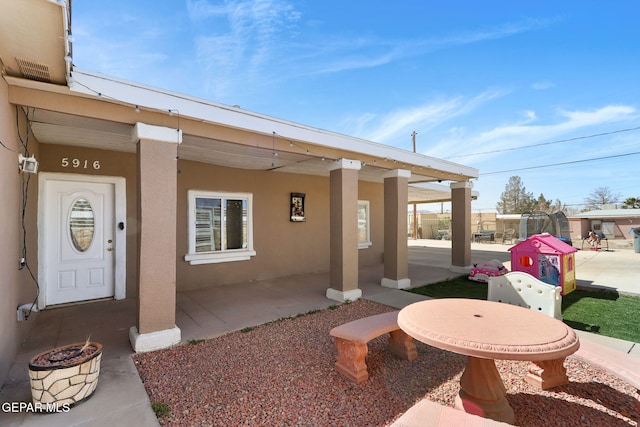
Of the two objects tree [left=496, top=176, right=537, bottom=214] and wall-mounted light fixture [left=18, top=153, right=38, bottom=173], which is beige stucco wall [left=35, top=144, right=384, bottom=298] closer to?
wall-mounted light fixture [left=18, top=153, right=38, bottom=173]

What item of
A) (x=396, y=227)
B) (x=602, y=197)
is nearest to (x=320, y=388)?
(x=396, y=227)

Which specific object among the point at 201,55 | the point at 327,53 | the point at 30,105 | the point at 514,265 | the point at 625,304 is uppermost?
the point at 327,53

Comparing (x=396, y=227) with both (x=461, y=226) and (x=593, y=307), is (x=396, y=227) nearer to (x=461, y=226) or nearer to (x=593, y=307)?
(x=461, y=226)

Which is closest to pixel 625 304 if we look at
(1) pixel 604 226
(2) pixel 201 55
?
(2) pixel 201 55

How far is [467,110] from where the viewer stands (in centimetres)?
1278

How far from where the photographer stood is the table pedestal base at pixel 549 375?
8.79 ft

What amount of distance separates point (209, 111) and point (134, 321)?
3.29m

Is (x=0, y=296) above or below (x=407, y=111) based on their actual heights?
below

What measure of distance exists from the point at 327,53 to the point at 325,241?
17.7ft

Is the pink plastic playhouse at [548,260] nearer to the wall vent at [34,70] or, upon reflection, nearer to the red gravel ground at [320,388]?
the red gravel ground at [320,388]

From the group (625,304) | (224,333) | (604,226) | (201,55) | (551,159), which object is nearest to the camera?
(224,333)

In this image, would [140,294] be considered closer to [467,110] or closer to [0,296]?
[0,296]

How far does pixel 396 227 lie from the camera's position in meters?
6.32

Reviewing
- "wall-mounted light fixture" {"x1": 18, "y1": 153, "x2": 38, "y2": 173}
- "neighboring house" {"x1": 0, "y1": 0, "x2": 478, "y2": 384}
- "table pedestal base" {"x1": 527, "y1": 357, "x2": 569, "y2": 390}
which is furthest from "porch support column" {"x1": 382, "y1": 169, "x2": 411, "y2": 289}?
"wall-mounted light fixture" {"x1": 18, "y1": 153, "x2": 38, "y2": 173}
